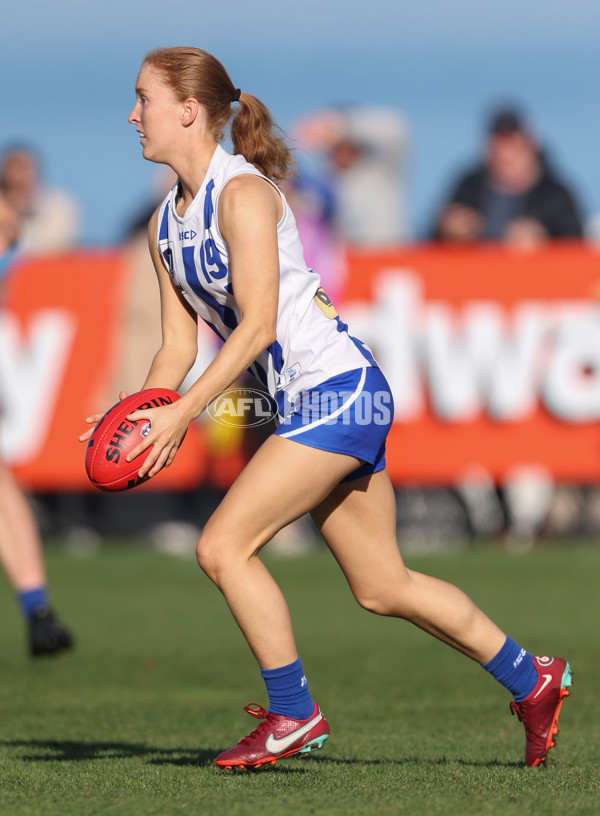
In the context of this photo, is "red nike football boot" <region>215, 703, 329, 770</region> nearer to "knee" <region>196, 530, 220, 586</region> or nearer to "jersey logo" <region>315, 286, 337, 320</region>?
"knee" <region>196, 530, 220, 586</region>

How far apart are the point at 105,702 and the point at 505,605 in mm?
3267

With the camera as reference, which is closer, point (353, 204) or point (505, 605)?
point (505, 605)

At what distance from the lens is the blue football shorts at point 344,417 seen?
161 inches

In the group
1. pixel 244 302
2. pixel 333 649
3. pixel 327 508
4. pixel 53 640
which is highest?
pixel 244 302

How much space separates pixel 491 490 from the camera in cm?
1114

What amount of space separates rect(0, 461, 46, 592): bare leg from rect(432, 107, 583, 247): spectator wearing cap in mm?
5911

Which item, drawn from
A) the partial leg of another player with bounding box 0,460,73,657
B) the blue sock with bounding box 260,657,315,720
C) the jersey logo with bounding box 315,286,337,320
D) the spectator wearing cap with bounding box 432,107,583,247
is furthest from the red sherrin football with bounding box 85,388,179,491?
the spectator wearing cap with bounding box 432,107,583,247

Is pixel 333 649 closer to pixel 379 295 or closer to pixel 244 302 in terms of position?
pixel 244 302

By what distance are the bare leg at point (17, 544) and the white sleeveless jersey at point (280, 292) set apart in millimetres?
2576

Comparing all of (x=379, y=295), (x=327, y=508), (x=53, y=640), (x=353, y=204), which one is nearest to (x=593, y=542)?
(x=379, y=295)

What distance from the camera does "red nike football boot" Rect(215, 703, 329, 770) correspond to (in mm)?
4164

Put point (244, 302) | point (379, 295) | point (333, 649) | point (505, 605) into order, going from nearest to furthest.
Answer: point (244, 302) → point (333, 649) → point (505, 605) → point (379, 295)

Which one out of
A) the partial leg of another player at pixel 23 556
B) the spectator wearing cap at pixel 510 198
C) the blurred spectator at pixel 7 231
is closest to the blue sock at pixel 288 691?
the partial leg of another player at pixel 23 556

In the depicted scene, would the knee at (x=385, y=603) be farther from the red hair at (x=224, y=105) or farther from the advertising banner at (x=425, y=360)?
the advertising banner at (x=425, y=360)
